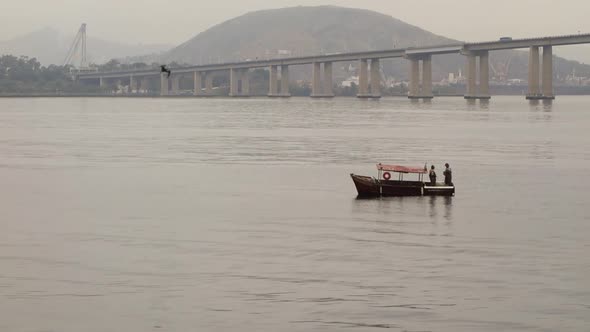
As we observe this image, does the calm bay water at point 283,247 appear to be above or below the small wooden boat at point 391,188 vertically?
below

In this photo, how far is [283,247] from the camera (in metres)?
35.8

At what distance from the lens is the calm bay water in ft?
86.2

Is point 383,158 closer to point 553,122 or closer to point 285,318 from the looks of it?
point 285,318

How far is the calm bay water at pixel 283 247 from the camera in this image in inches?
1035

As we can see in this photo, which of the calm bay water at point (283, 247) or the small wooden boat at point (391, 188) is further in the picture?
the small wooden boat at point (391, 188)

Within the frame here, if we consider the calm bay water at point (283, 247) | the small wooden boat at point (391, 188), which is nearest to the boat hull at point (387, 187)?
the small wooden boat at point (391, 188)

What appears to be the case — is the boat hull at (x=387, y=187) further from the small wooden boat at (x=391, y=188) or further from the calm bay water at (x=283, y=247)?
the calm bay water at (x=283, y=247)

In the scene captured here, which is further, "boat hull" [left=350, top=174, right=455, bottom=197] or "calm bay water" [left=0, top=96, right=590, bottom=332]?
"boat hull" [left=350, top=174, right=455, bottom=197]

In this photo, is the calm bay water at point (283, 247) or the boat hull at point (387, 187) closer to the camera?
the calm bay water at point (283, 247)

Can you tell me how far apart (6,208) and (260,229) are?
37.7ft

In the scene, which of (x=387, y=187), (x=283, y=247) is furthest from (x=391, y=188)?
(x=283, y=247)

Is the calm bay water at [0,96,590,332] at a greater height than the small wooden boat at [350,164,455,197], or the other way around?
the small wooden boat at [350,164,455,197]

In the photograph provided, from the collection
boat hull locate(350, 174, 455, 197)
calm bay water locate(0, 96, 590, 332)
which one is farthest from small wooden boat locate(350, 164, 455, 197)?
calm bay water locate(0, 96, 590, 332)

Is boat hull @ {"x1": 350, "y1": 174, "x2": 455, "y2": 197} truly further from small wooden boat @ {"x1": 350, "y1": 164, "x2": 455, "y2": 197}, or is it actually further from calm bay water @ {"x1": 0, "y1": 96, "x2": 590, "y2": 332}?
calm bay water @ {"x1": 0, "y1": 96, "x2": 590, "y2": 332}
